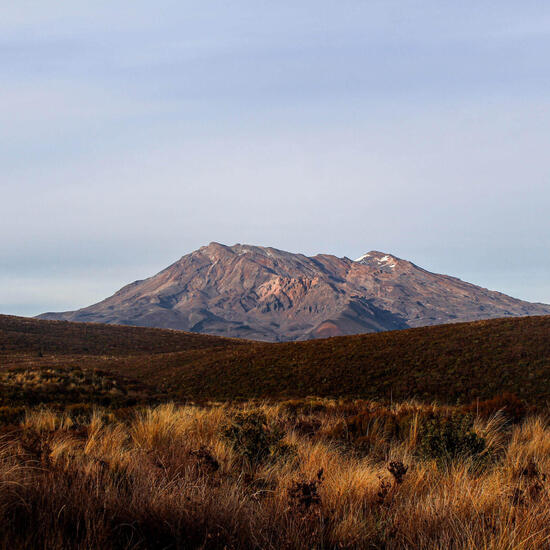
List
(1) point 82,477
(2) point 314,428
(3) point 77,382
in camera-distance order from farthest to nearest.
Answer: (3) point 77,382 < (2) point 314,428 < (1) point 82,477

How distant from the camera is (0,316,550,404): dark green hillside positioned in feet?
105

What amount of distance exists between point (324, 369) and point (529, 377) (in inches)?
645

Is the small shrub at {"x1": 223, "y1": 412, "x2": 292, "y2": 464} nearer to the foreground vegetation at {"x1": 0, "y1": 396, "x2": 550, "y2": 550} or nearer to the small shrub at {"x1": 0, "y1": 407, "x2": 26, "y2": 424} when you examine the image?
the foreground vegetation at {"x1": 0, "y1": 396, "x2": 550, "y2": 550}

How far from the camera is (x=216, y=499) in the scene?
3334 mm

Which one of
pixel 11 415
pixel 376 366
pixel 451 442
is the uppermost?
pixel 451 442

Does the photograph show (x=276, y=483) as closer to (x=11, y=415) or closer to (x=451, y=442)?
(x=451, y=442)

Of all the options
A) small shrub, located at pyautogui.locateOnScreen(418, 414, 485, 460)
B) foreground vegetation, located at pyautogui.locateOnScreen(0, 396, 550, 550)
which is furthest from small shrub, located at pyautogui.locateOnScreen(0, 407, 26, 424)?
small shrub, located at pyautogui.locateOnScreen(418, 414, 485, 460)

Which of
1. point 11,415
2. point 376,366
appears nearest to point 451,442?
point 11,415

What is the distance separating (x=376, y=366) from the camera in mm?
38500

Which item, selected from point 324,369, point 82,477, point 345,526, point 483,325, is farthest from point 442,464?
point 483,325

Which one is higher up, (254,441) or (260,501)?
(260,501)

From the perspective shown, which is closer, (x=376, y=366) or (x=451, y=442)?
(x=451, y=442)

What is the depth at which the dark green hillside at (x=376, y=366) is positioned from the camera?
31891 millimetres

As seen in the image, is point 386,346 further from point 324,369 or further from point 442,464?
point 442,464
